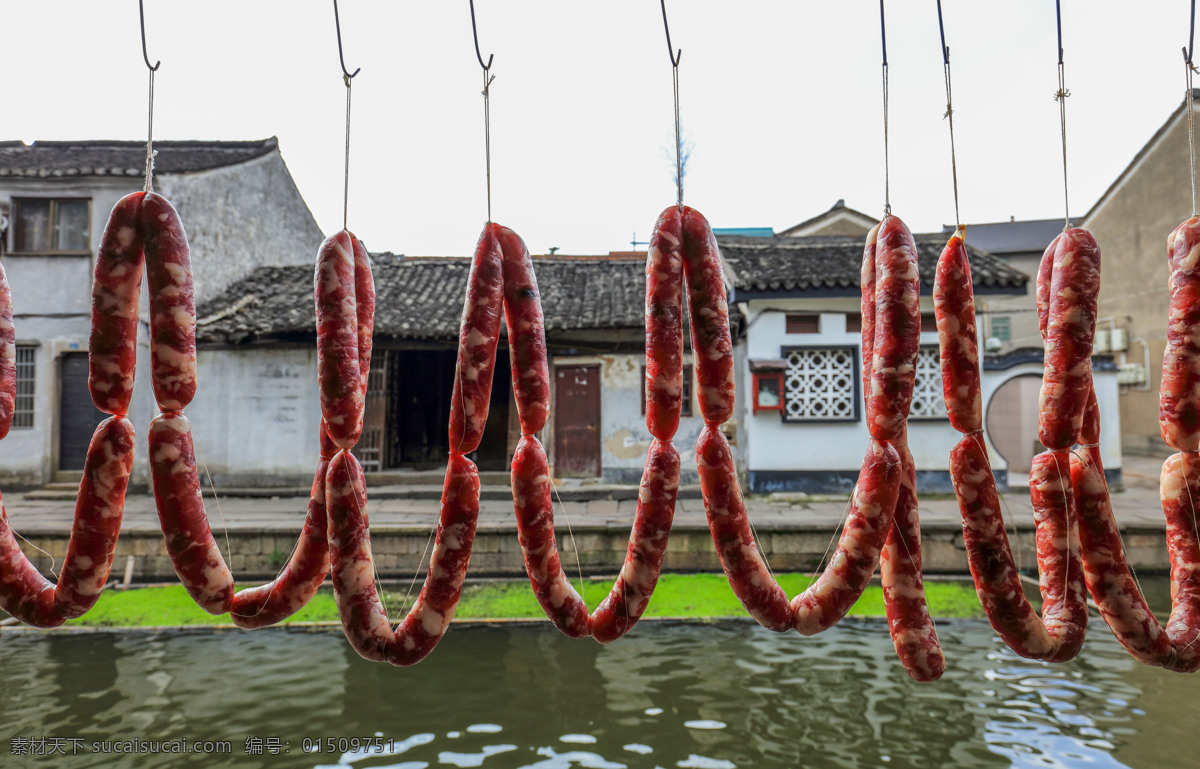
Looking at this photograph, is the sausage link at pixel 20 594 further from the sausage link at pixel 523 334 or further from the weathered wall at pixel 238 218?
the weathered wall at pixel 238 218

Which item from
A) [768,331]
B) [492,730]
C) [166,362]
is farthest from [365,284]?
[768,331]

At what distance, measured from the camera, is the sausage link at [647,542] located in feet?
7.46

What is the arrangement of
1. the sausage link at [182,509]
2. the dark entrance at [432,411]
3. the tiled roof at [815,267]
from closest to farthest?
the sausage link at [182,509], the tiled roof at [815,267], the dark entrance at [432,411]

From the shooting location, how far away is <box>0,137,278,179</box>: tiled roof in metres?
12.8

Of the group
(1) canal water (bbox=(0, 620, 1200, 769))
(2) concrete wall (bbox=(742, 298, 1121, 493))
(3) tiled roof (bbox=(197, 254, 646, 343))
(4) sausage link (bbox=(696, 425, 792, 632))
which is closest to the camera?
(4) sausage link (bbox=(696, 425, 792, 632))

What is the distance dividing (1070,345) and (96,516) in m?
3.33

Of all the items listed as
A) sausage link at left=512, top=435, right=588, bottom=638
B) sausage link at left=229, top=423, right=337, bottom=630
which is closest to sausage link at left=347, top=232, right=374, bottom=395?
sausage link at left=229, top=423, right=337, bottom=630

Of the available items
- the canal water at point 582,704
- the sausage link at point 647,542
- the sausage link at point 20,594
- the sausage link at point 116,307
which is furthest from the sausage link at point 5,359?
the canal water at point 582,704

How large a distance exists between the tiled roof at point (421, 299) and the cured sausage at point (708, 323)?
416 inches

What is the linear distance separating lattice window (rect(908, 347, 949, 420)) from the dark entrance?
885cm

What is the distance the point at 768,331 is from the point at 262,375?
10200 mm

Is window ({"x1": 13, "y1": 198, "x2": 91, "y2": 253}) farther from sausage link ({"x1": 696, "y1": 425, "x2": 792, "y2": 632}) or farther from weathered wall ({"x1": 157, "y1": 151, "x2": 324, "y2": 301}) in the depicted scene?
sausage link ({"x1": 696, "y1": 425, "x2": 792, "y2": 632})

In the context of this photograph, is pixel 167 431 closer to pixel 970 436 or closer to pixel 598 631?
pixel 598 631

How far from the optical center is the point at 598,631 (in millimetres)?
2334
